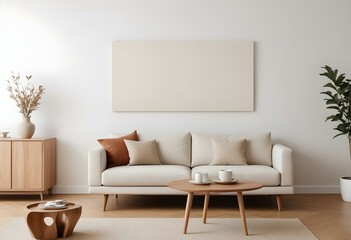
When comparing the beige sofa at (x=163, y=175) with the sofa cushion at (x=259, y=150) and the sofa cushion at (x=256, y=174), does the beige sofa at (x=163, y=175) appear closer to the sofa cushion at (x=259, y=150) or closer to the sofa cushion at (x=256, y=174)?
the sofa cushion at (x=256, y=174)

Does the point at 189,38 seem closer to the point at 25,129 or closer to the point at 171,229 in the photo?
the point at 25,129

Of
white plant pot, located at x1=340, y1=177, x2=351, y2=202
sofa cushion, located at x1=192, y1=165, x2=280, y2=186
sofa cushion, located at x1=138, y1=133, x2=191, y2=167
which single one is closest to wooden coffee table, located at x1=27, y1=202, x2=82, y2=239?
sofa cushion, located at x1=192, y1=165, x2=280, y2=186

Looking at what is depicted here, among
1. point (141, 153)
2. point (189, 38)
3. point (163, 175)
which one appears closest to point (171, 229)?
point (163, 175)

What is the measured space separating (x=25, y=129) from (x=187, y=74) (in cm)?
218

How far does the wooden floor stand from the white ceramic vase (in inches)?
31.6

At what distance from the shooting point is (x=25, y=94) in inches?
259

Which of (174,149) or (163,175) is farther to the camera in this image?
(174,149)

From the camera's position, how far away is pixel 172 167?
19.2 feet

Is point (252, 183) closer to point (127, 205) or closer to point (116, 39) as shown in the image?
point (127, 205)

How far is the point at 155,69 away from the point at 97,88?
2.67 feet

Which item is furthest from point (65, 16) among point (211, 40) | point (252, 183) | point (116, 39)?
point (252, 183)

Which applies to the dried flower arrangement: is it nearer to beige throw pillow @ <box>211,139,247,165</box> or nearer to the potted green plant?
beige throw pillow @ <box>211,139,247,165</box>

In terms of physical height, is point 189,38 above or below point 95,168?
above

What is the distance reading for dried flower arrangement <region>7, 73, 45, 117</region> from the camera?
6.51 meters
